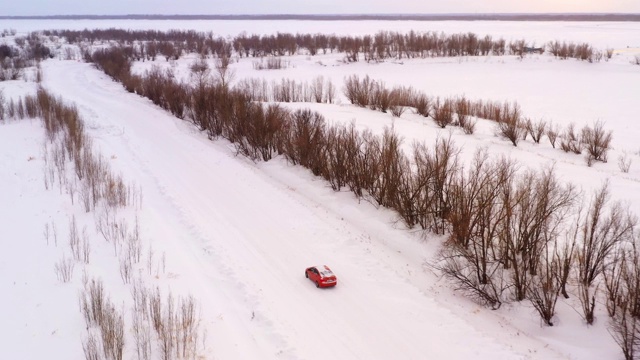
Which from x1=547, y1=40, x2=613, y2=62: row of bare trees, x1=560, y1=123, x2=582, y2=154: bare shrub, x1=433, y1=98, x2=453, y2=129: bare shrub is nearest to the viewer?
x1=560, y1=123, x2=582, y2=154: bare shrub

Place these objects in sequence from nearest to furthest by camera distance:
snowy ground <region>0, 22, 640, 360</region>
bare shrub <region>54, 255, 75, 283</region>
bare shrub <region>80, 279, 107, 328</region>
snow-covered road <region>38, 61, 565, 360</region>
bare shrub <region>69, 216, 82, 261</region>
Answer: bare shrub <region>80, 279, 107, 328</region>, snowy ground <region>0, 22, 640, 360</region>, snow-covered road <region>38, 61, 565, 360</region>, bare shrub <region>54, 255, 75, 283</region>, bare shrub <region>69, 216, 82, 261</region>

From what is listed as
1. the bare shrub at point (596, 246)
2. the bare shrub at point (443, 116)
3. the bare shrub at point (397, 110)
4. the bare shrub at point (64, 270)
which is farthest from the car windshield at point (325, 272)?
the bare shrub at point (397, 110)

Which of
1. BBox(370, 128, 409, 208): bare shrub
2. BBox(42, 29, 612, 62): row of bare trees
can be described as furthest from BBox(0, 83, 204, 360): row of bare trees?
BBox(42, 29, 612, 62): row of bare trees

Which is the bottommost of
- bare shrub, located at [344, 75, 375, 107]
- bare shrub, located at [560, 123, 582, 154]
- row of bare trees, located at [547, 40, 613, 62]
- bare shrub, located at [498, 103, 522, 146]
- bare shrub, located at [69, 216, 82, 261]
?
bare shrub, located at [69, 216, 82, 261]

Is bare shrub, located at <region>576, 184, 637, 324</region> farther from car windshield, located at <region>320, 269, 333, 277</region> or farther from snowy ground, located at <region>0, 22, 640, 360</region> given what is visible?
car windshield, located at <region>320, 269, 333, 277</region>

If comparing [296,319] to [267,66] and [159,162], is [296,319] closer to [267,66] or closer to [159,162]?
[159,162]

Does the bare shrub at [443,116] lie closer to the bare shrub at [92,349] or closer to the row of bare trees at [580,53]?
the bare shrub at [92,349]
